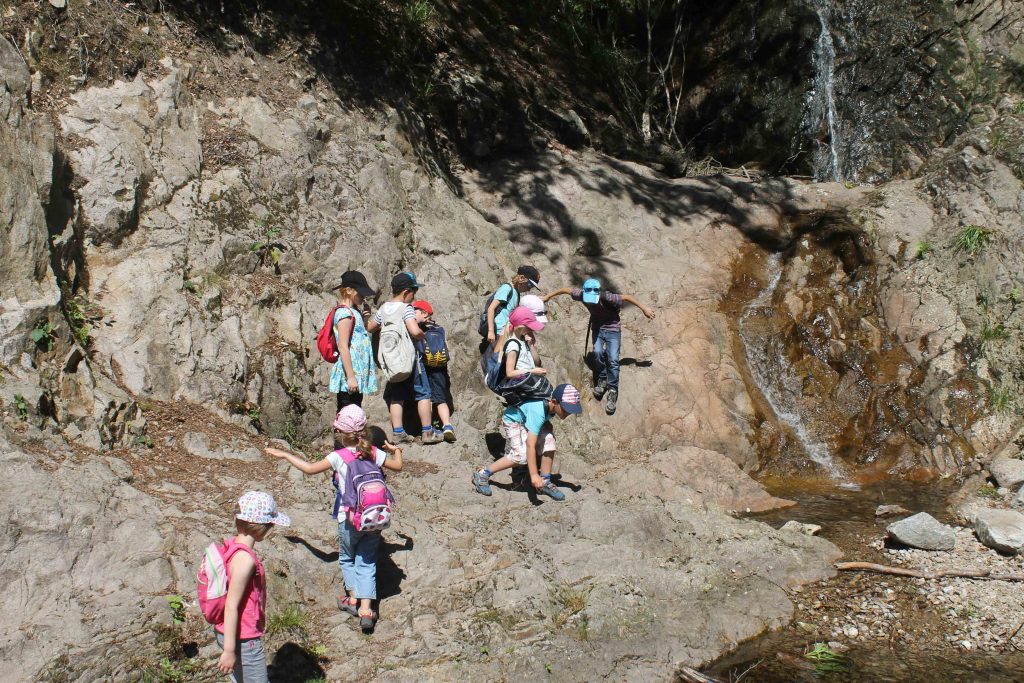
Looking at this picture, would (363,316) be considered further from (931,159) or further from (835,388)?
(931,159)

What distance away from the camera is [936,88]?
15344 mm

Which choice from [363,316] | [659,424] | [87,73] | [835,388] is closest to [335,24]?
[87,73]

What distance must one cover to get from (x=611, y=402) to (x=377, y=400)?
3138mm

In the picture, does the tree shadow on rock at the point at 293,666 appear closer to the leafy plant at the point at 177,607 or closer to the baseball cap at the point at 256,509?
the leafy plant at the point at 177,607

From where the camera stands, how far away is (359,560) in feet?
19.3

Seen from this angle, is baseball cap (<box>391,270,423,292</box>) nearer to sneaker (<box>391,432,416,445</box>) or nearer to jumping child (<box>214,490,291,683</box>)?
sneaker (<box>391,432,416,445</box>)

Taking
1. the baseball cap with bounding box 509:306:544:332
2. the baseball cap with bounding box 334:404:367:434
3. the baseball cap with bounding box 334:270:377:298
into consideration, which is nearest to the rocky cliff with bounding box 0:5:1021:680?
the baseball cap with bounding box 334:404:367:434

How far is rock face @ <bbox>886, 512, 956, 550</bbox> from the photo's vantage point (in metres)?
7.75

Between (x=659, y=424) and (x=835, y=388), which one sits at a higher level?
(x=835, y=388)

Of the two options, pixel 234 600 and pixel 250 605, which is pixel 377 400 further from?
pixel 234 600

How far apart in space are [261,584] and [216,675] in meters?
1.12

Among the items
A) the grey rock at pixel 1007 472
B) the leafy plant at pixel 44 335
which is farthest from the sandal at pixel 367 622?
the grey rock at pixel 1007 472

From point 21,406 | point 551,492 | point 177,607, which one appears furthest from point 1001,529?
point 21,406

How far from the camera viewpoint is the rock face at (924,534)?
25.4 feet
